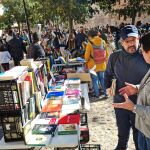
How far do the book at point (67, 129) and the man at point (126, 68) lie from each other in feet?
3.06

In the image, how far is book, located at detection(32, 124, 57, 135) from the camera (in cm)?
404

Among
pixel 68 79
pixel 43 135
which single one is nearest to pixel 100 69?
pixel 68 79

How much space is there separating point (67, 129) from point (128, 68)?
119 centimetres

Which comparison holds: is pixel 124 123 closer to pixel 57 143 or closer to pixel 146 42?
pixel 57 143

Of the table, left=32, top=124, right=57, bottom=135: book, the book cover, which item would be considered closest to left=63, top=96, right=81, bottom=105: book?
the book cover

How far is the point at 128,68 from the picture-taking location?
4512 mm

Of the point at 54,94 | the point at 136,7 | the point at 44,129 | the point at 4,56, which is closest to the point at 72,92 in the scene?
the point at 54,94

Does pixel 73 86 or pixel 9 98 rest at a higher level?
pixel 9 98

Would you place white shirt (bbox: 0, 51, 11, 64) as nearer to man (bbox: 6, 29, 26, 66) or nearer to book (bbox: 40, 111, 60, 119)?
man (bbox: 6, 29, 26, 66)

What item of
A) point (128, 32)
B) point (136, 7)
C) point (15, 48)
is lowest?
point (15, 48)

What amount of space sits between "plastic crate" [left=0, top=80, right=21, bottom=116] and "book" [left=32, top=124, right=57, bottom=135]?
449mm

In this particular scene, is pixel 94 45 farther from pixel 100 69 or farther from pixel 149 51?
pixel 149 51

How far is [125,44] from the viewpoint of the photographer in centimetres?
436

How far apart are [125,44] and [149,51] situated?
1.05m
